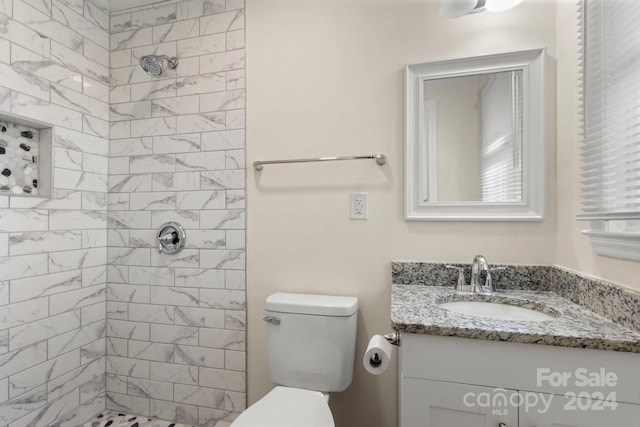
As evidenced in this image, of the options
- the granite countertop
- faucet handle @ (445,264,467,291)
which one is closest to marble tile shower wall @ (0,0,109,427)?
the granite countertop

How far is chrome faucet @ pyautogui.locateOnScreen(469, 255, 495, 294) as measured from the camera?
3.94 ft

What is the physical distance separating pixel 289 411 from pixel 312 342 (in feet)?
0.88

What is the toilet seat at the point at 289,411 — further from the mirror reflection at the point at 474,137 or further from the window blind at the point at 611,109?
the window blind at the point at 611,109

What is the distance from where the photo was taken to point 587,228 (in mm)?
1032

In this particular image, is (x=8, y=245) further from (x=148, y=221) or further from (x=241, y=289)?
(x=241, y=289)

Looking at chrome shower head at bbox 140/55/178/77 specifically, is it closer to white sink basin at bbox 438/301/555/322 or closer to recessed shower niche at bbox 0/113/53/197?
recessed shower niche at bbox 0/113/53/197

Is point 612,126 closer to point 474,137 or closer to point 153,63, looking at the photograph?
point 474,137

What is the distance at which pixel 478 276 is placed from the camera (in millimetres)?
1218

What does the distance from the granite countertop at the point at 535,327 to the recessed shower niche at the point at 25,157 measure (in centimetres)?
171

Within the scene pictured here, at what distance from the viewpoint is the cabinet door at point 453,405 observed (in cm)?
79

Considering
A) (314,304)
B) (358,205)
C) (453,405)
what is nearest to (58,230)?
(314,304)

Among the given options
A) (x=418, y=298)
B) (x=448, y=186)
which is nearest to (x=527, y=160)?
(x=448, y=186)

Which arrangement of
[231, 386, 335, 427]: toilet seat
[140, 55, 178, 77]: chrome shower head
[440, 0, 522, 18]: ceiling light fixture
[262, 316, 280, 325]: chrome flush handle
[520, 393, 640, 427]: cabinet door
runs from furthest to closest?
[140, 55, 178, 77]: chrome shower head < [262, 316, 280, 325]: chrome flush handle < [440, 0, 522, 18]: ceiling light fixture < [231, 386, 335, 427]: toilet seat < [520, 393, 640, 427]: cabinet door

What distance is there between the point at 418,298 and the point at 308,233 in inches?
23.2
